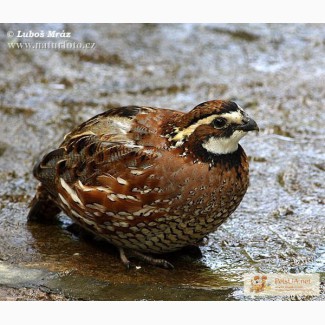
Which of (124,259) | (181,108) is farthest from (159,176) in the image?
(181,108)

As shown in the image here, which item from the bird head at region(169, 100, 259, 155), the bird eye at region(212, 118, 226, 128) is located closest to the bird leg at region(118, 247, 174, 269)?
the bird head at region(169, 100, 259, 155)

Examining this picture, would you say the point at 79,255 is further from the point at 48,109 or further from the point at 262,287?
the point at 48,109

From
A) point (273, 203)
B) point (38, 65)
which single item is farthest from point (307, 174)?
A: point (38, 65)

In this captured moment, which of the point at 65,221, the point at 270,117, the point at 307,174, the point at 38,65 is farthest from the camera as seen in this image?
the point at 38,65

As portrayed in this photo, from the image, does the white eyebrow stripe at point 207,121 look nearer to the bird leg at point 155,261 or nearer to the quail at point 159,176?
the quail at point 159,176

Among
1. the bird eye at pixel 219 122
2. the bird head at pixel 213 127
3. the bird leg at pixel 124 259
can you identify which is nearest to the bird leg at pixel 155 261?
the bird leg at pixel 124 259

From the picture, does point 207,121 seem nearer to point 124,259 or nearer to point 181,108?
point 124,259

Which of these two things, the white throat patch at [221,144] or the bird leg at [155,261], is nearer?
the white throat patch at [221,144]

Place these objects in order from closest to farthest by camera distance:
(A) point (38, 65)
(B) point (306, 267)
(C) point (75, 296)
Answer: (C) point (75, 296), (B) point (306, 267), (A) point (38, 65)
